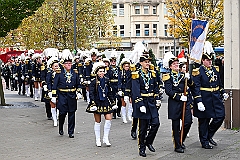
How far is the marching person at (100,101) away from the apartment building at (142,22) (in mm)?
61352

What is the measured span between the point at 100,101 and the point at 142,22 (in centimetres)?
6280

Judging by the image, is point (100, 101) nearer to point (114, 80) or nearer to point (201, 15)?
point (114, 80)

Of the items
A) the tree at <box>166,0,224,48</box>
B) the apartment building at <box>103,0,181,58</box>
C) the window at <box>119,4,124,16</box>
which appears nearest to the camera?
the tree at <box>166,0,224,48</box>

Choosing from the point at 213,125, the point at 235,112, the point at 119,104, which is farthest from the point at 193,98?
the point at 119,104

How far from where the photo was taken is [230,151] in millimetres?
10844

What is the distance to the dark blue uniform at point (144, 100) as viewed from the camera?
34.7 feet

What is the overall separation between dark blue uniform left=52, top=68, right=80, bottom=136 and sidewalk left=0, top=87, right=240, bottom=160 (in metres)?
0.51

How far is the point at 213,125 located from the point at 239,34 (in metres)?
3.32

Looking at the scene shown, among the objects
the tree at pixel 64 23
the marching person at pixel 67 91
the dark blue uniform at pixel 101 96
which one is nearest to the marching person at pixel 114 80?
the marching person at pixel 67 91

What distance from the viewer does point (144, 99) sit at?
10680 mm

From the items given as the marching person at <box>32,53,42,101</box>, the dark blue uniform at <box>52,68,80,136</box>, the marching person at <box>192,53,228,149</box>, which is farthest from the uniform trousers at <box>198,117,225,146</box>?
the marching person at <box>32,53,42,101</box>

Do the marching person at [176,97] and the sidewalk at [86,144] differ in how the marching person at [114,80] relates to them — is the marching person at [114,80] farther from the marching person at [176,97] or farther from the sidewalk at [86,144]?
the marching person at [176,97]

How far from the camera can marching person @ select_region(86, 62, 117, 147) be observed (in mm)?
11828

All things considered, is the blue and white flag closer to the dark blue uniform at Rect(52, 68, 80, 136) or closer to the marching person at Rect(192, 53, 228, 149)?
the marching person at Rect(192, 53, 228, 149)
